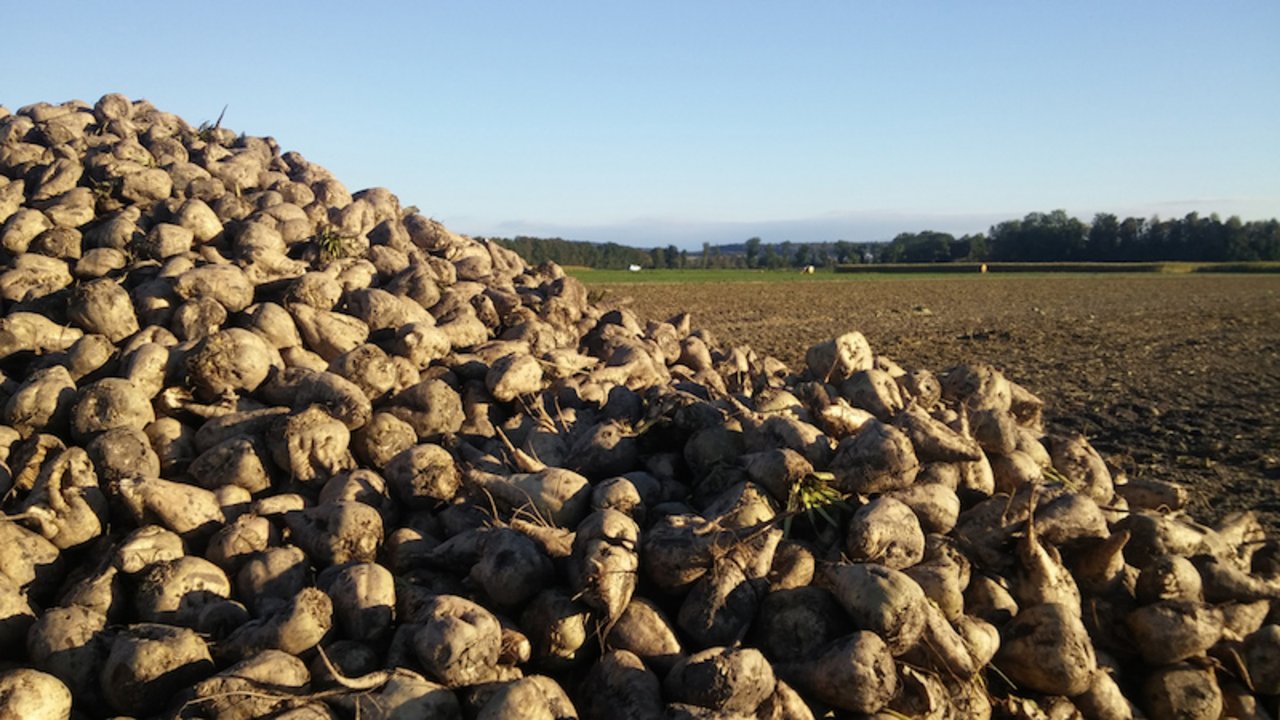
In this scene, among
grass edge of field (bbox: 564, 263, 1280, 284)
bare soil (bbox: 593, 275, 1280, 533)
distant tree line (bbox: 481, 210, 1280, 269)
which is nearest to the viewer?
bare soil (bbox: 593, 275, 1280, 533)

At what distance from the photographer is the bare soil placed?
11.0 m

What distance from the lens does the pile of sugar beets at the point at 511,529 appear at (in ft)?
13.1

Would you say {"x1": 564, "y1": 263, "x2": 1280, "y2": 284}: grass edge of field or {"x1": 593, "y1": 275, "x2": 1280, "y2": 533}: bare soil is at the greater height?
{"x1": 564, "y1": 263, "x2": 1280, "y2": 284}: grass edge of field

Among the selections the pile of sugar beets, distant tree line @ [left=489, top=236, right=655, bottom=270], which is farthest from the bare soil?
distant tree line @ [left=489, top=236, right=655, bottom=270]

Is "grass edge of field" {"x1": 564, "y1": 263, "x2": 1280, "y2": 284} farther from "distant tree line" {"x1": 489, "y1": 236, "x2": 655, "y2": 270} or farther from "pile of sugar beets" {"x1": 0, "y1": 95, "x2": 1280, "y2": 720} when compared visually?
"pile of sugar beets" {"x1": 0, "y1": 95, "x2": 1280, "y2": 720}

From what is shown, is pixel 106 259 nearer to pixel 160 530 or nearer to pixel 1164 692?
pixel 160 530

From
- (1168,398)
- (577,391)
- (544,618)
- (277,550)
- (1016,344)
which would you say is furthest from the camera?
(1016,344)

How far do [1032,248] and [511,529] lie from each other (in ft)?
359

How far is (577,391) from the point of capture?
6.72 m

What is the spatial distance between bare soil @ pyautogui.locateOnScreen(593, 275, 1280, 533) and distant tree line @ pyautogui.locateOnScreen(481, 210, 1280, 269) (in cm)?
4823

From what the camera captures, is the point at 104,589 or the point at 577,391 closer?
the point at 104,589

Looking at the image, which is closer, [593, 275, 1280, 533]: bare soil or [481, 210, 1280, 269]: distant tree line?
[593, 275, 1280, 533]: bare soil

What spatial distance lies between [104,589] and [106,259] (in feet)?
11.9

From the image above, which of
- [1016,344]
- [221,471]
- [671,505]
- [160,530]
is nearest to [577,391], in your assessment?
[671,505]
